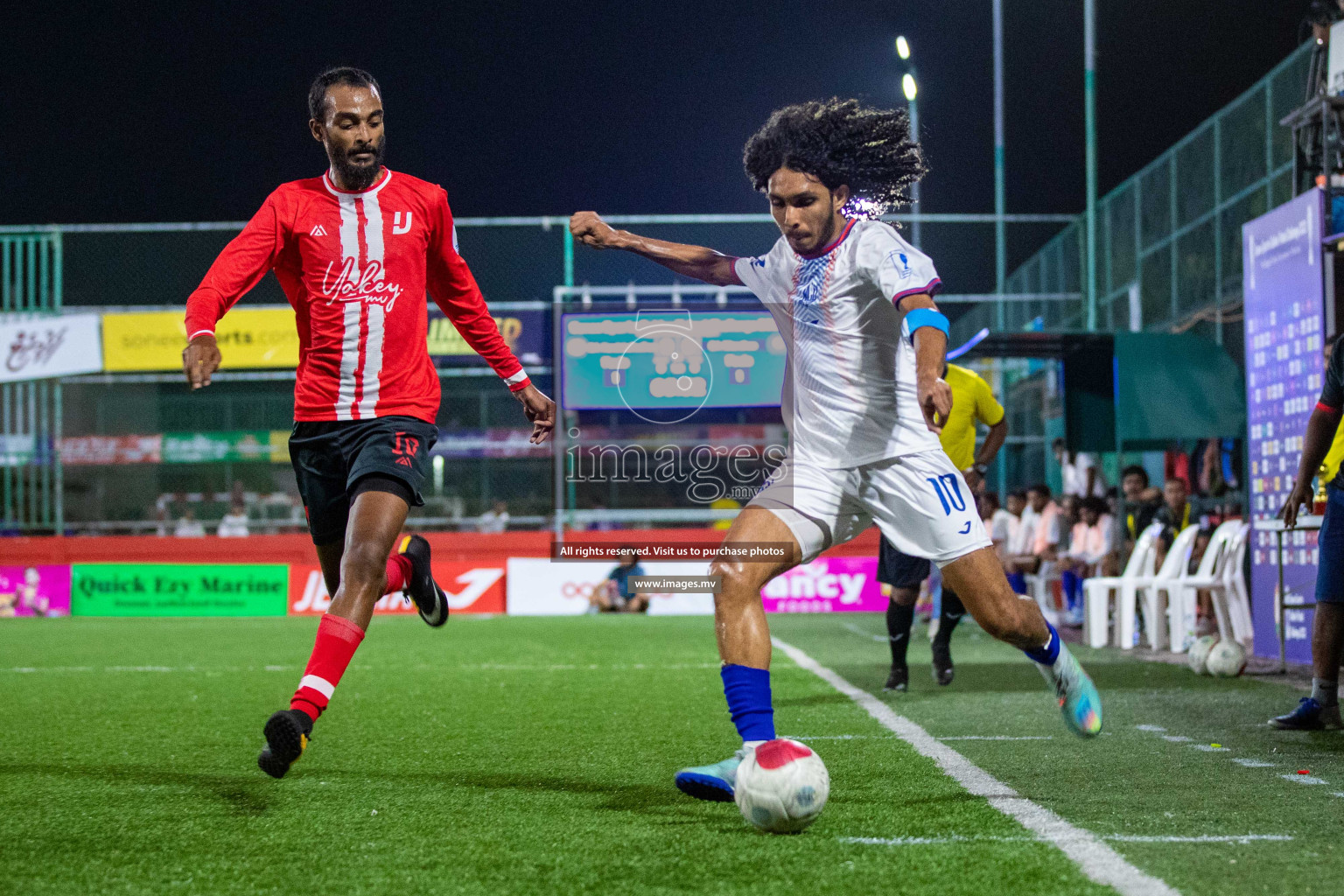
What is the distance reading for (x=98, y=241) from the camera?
18.3 metres

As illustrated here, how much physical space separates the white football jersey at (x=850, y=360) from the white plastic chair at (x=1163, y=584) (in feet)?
24.0

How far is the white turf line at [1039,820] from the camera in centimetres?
303

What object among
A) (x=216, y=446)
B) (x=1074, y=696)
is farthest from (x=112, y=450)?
(x=1074, y=696)

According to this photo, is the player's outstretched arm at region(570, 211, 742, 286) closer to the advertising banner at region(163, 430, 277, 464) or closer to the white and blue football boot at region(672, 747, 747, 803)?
the white and blue football boot at region(672, 747, 747, 803)

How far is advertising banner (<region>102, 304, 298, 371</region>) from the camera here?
701 inches

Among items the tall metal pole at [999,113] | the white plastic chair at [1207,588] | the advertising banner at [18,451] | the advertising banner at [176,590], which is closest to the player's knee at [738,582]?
the white plastic chair at [1207,588]

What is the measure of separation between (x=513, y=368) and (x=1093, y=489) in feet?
41.4

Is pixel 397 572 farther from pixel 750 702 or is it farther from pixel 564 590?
pixel 564 590

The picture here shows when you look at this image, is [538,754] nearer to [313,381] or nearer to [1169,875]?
[313,381]

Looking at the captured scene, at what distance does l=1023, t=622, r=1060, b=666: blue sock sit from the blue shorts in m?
2.21

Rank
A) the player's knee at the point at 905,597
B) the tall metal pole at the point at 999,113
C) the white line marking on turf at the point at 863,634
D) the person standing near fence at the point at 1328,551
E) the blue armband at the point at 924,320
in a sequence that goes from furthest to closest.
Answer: the tall metal pole at the point at 999,113 → the white line marking on turf at the point at 863,634 → the player's knee at the point at 905,597 → the person standing near fence at the point at 1328,551 → the blue armband at the point at 924,320

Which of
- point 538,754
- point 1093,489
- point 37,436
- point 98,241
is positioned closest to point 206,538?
point 37,436

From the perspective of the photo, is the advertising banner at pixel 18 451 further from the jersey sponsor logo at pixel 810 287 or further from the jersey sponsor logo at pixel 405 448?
the jersey sponsor logo at pixel 810 287

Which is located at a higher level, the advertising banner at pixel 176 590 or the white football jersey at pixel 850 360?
the white football jersey at pixel 850 360
